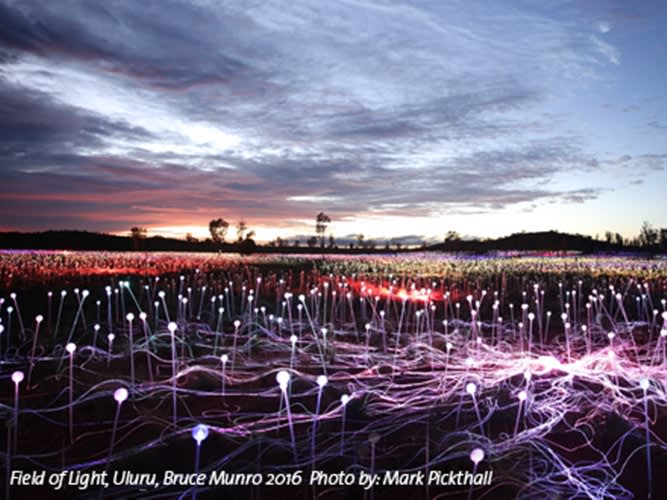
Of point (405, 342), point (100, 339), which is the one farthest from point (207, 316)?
point (405, 342)

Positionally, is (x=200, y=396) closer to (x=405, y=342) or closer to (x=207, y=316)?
(x=405, y=342)

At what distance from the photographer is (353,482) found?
3848 mm

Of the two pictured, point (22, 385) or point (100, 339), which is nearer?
point (22, 385)

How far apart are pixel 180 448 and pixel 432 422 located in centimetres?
258

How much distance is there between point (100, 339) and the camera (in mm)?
8922

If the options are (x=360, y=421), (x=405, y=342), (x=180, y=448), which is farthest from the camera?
(x=405, y=342)

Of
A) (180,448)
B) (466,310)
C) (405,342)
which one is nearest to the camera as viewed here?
(180,448)

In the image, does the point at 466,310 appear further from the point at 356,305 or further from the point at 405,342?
the point at 405,342

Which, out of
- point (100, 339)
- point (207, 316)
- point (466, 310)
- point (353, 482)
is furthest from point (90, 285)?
point (353, 482)

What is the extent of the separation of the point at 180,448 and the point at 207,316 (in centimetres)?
811

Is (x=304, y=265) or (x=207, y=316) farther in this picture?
(x=304, y=265)

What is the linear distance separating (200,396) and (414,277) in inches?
580

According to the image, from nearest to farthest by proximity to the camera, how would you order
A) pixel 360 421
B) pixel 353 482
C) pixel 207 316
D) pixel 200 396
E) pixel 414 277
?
pixel 353 482 < pixel 360 421 < pixel 200 396 < pixel 207 316 < pixel 414 277

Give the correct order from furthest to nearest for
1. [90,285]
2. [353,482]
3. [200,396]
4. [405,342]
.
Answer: [90,285] < [405,342] < [200,396] < [353,482]
